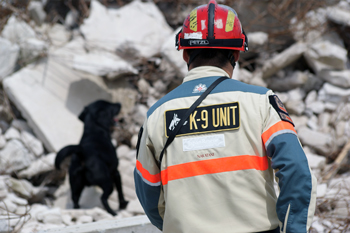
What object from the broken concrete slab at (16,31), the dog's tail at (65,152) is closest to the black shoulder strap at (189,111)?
the dog's tail at (65,152)

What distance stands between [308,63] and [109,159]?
3.39 meters

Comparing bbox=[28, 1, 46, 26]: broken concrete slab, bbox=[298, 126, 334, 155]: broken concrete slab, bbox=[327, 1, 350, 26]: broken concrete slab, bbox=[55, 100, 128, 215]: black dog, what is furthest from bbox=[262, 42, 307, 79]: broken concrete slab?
bbox=[28, 1, 46, 26]: broken concrete slab

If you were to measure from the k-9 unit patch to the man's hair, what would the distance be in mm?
219

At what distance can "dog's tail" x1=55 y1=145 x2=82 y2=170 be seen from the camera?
3547 millimetres

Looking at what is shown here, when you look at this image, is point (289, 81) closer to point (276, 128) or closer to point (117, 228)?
point (117, 228)

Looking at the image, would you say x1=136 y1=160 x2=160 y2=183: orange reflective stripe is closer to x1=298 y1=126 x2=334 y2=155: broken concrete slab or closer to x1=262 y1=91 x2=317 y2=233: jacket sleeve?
x1=262 y1=91 x2=317 y2=233: jacket sleeve

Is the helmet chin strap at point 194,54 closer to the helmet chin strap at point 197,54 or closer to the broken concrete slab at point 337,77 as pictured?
the helmet chin strap at point 197,54

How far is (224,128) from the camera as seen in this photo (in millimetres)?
1266

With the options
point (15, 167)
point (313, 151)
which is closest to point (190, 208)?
point (313, 151)

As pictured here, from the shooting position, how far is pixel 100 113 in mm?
4082

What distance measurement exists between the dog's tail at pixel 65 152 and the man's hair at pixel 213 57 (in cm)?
257

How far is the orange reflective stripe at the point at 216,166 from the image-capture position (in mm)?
1229

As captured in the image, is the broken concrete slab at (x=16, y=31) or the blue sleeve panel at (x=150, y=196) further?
the broken concrete slab at (x=16, y=31)

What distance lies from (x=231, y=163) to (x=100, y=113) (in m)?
3.06
